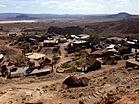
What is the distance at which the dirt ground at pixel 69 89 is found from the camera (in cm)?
2934

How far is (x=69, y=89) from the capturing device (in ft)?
109

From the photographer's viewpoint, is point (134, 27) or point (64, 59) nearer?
point (64, 59)

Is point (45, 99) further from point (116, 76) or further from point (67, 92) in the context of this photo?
point (116, 76)

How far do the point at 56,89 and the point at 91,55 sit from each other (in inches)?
857

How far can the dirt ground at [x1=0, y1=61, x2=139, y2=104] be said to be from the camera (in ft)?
96.3

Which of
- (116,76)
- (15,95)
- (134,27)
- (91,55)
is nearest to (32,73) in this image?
(15,95)

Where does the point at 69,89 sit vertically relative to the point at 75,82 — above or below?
below

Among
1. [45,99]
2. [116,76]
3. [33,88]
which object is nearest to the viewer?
[45,99]

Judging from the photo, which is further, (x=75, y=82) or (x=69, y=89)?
(x=75, y=82)

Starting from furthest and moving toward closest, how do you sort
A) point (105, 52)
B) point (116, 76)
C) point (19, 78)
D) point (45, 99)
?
point (105, 52) → point (19, 78) → point (116, 76) → point (45, 99)

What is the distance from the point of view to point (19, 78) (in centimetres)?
4016

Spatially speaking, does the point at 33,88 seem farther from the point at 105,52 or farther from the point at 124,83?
the point at 105,52

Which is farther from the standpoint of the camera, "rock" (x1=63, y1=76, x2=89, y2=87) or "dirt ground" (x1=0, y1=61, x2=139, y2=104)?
"rock" (x1=63, y1=76, x2=89, y2=87)

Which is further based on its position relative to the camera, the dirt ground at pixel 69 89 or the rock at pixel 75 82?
the rock at pixel 75 82
